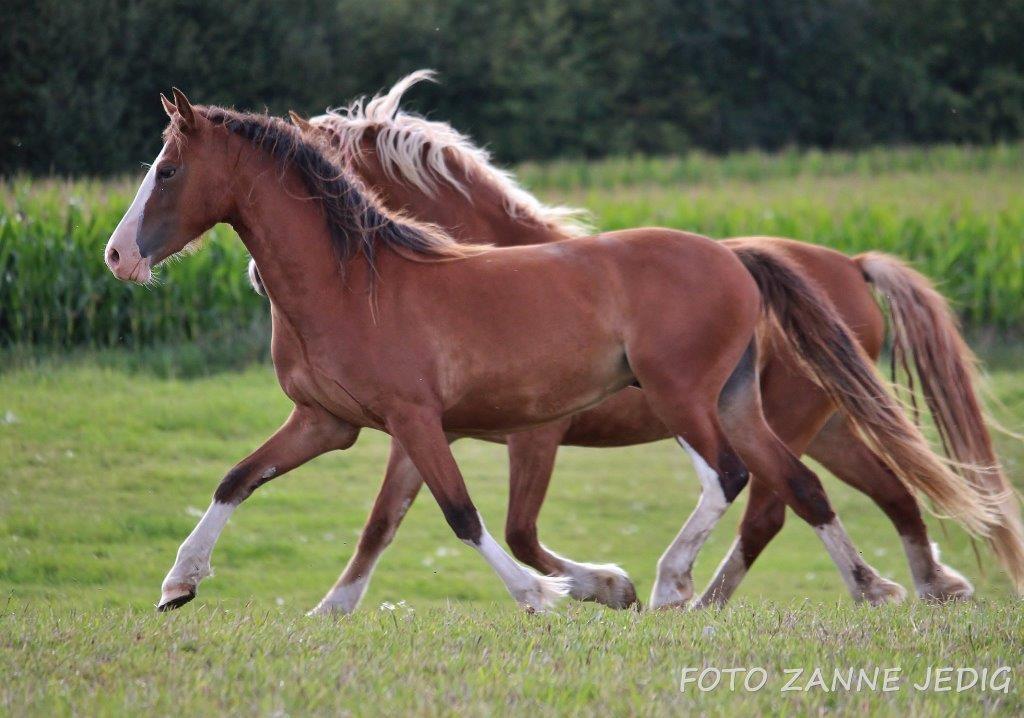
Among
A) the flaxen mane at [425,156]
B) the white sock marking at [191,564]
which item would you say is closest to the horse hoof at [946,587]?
the flaxen mane at [425,156]

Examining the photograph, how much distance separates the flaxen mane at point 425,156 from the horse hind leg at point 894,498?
1.69 meters

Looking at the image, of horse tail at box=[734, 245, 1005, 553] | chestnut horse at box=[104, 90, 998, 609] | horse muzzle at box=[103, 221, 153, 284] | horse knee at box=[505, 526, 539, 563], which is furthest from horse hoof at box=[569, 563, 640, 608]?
horse muzzle at box=[103, 221, 153, 284]

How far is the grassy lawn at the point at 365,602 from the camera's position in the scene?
388cm

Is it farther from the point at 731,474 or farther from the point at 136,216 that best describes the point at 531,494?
the point at 136,216

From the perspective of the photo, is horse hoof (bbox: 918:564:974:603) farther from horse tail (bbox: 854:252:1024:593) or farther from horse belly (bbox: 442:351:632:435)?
horse belly (bbox: 442:351:632:435)

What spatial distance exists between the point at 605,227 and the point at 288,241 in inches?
475

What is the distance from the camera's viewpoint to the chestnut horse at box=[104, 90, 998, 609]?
5.09m

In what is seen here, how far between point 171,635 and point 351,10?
2991 centimetres

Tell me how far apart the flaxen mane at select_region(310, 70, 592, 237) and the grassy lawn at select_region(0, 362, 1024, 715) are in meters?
1.92

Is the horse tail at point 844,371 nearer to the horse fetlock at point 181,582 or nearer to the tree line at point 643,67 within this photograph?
the horse fetlock at point 181,582

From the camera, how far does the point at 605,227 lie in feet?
56.3

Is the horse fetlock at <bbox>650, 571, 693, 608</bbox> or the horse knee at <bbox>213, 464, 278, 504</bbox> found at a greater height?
the horse knee at <bbox>213, 464, 278, 504</bbox>

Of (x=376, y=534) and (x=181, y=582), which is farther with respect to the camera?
(x=376, y=534)

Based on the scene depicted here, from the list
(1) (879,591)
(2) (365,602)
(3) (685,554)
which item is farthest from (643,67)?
(3) (685,554)
